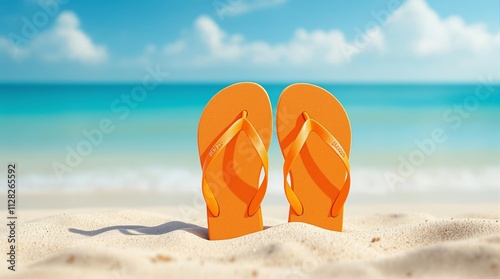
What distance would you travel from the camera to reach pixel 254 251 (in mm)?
1793

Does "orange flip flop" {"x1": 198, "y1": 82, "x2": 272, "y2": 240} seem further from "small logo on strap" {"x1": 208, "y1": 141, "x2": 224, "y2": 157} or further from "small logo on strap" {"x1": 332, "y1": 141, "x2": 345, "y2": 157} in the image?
"small logo on strap" {"x1": 332, "y1": 141, "x2": 345, "y2": 157}

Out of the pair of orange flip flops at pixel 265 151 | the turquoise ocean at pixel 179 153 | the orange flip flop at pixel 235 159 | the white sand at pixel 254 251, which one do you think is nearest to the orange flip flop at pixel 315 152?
the pair of orange flip flops at pixel 265 151

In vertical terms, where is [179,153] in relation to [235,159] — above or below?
above

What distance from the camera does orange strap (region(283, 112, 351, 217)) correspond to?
2184 millimetres

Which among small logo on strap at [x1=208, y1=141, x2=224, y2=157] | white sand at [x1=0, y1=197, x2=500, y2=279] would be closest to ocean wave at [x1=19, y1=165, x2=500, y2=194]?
white sand at [x1=0, y1=197, x2=500, y2=279]

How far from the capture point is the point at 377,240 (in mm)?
2072

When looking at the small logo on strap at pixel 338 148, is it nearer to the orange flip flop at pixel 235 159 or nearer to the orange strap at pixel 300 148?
the orange strap at pixel 300 148

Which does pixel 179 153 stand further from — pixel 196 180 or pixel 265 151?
pixel 265 151

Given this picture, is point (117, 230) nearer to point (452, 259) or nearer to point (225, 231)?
point (225, 231)

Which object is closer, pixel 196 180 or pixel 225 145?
pixel 225 145

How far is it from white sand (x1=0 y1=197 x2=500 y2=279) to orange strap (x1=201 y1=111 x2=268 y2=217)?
159 mm

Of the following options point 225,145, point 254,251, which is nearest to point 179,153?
point 225,145

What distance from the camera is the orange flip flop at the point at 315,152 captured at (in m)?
2.39

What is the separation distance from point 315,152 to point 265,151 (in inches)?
11.9
